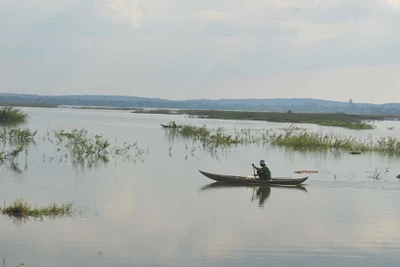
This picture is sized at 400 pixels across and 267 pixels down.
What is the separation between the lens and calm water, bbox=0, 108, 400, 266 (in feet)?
40.8

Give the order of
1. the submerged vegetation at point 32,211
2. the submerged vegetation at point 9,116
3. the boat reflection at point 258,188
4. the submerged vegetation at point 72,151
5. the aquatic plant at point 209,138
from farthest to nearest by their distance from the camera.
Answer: the submerged vegetation at point 9,116
the aquatic plant at point 209,138
the submerged vegetation at point 72,151
the boat reflection at point 258,188
the submerged vegetation at point 32,211

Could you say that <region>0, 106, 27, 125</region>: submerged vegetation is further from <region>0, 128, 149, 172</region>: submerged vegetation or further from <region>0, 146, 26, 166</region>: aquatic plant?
<region>0, 146, 26, 166</region>: aquatic plant

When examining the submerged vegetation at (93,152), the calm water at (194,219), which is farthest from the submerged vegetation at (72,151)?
the calm water at (194,219)

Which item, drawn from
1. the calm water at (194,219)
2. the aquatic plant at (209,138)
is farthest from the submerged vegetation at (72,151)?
the aquatic plant at (209,138)

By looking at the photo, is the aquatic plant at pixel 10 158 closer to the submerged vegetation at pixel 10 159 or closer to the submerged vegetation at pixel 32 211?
the submerged vegetation at pixel 10 159

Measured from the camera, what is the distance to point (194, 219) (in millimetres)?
16125

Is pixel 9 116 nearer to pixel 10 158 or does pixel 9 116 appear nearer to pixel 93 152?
pixel 93 152

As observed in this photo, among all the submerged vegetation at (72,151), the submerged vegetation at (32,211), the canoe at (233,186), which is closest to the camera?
the submerged vegetation at (32,211)

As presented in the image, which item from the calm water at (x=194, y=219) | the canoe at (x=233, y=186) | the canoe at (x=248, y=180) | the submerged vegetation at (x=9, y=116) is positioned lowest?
the calm water at (x=194, y=219)

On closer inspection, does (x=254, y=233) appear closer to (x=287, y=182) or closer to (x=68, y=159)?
(x=287, y=182)

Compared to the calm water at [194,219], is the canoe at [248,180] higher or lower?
higher

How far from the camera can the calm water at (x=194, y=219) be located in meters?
12.4

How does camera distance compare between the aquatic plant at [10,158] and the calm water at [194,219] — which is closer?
the calm water at [194,219]

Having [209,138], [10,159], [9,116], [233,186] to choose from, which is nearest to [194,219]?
[233,186]
